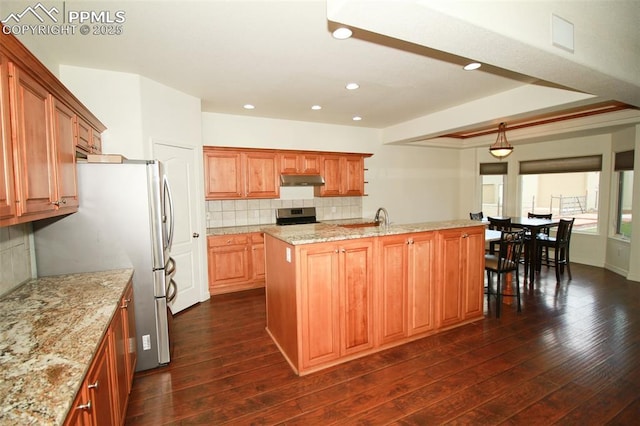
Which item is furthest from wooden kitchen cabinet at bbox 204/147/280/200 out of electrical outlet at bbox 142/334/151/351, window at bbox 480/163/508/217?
window at bbox 480/163/508/217

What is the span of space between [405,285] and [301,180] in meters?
2.81

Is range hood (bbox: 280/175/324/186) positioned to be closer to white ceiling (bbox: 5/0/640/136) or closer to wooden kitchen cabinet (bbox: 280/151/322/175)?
wooden kitchen cabinet (bbox: 280/151/322/175)

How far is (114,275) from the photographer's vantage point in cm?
228

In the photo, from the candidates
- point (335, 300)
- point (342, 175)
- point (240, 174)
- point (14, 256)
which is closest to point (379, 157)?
point (342, 175)

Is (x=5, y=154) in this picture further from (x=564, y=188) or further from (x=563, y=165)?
(x=564, y=188)

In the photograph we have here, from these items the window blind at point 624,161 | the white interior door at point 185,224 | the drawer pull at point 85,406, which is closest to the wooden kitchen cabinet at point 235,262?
the white interior door at point 185,224

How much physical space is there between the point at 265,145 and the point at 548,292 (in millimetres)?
4987

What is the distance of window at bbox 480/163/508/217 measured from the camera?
23.8ft

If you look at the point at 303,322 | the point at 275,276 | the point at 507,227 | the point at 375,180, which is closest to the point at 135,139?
the point at 275,276

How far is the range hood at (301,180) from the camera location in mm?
5055

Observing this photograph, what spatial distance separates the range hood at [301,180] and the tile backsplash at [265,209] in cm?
47

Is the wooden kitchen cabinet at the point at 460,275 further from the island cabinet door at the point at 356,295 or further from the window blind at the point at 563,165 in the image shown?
the window blind at the point at 563,165

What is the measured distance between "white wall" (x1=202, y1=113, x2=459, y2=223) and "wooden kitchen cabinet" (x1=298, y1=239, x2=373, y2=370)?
3.22m

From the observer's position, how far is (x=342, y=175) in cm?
561
